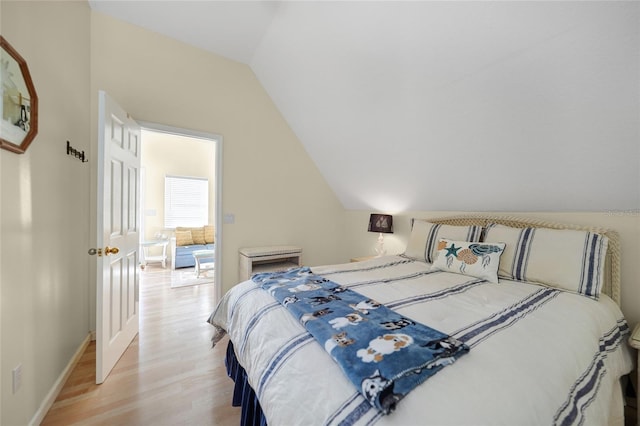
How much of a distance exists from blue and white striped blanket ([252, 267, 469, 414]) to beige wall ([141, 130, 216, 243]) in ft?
15.3

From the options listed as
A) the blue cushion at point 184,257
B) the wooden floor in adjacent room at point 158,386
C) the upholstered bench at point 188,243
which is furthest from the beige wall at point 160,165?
the wooden floor in adjacent room at point 158,386

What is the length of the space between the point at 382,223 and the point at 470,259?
1.27m

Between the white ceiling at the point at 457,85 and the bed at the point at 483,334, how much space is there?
16.5 inches

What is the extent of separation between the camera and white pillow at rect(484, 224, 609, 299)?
1.54m

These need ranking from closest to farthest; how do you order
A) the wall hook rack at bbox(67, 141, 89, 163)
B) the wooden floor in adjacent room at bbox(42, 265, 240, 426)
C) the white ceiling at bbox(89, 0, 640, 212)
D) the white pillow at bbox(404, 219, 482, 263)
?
the white ceiling at bbox(89, 0, 640, 212) → the wooden floor in adjacent room at bbox(42, 265, 240, 426) → the wall hook rack at bbox(67, 141, 89, 163) → the white pillow at bbox(404, 219, 482, 263)

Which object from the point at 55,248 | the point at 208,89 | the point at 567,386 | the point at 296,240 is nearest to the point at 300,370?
the point at 567,386

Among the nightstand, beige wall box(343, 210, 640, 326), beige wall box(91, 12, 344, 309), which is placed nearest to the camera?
beige wall box(343, 210, 640, 326)

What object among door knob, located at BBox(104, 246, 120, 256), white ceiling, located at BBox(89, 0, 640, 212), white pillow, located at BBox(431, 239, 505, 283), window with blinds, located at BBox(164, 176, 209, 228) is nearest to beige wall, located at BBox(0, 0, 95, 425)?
door knob, located at BBox(104, 246, 120, 256)

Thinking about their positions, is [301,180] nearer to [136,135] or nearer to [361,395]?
[136,135]

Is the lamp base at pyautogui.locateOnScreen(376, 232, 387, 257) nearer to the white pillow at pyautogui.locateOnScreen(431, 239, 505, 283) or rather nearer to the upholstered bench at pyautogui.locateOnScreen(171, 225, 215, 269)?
the white pillow at pyautogui.locateOnScreen(431, 239, 505, 283)

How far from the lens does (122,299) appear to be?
2.03 metres

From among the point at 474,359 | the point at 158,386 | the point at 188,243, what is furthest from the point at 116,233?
the point at 188,243

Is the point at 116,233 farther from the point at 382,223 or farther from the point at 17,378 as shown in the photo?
the point at 382,223

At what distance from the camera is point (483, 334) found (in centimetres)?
102
